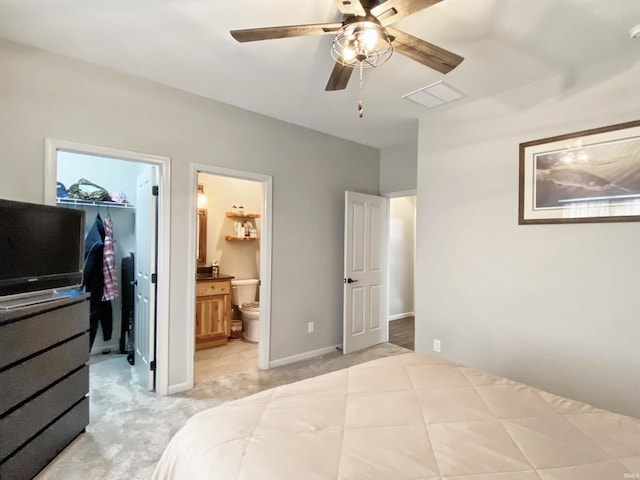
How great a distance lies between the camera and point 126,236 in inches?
160

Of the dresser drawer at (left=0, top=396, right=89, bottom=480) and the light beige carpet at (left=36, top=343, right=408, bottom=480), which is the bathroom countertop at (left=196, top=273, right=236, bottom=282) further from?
the dresser drawer at (left=0, top=396, right=89, bottom=480)

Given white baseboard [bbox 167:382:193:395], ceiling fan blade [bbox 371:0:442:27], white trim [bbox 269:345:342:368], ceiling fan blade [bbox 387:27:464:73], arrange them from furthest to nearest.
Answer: white trim [bbox 269:345:342:368]
white baseboard [bbox 167:382:193:395]
ceiling fan blade [bbox 387:27:464:73]
ceiling fan blade [bbox 371:0:442:27]

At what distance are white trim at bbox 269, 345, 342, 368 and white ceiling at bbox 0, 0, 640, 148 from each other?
266 centimetres

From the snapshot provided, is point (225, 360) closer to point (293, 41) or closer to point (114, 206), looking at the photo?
point (114, 206)

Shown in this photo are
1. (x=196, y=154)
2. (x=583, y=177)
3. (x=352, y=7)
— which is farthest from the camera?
(x=196, y=154)

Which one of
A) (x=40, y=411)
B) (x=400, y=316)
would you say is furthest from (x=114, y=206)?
(x=400, y=316)

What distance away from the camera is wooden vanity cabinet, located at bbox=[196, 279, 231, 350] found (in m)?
4.11

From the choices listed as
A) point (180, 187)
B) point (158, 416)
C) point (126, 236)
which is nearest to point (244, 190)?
point (126, 236)

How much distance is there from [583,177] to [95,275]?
178 inches

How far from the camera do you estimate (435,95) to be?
292 centimetres

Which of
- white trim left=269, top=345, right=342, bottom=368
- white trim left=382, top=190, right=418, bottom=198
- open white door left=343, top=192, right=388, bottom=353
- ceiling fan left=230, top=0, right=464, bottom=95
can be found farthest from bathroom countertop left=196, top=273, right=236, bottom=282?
ceiling fan left=230, top=0, right=464, bottom=95

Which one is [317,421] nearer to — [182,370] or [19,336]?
[19,336]

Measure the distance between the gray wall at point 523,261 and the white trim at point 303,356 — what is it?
1.13 metres

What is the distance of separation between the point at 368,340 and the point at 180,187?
2.92 metres
